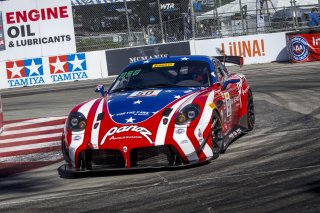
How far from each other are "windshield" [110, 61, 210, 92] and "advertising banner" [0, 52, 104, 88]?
16.4 meters

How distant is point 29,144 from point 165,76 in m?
3.36

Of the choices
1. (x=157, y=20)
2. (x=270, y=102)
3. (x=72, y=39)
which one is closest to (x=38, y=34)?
(x=72, y=39)

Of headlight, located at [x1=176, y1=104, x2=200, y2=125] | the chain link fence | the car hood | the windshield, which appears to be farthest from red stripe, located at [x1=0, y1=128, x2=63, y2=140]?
the chain link fence

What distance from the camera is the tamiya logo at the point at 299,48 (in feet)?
79.5

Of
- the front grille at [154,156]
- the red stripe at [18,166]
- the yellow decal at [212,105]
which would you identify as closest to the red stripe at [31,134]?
the red stripe at [18,166]

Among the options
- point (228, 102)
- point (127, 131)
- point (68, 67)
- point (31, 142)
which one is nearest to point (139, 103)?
point (127, 131)

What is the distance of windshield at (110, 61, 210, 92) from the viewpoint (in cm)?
951

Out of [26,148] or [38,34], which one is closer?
[26,148]

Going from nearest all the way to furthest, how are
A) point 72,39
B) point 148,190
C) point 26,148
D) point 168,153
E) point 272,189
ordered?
→ point 272,189 → point 148,190 → point 168,153 → point 26,148 → point 72,39

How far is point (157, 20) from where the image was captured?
28.1 m

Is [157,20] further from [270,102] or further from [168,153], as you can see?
[168,153]

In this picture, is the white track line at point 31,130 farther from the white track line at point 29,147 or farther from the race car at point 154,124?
the race car at point 154,124

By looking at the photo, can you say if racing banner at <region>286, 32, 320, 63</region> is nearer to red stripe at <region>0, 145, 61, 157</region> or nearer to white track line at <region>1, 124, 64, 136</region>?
white track line at <region>1, 124, 64, 136</region>

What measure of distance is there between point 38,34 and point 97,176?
20.3 metres
